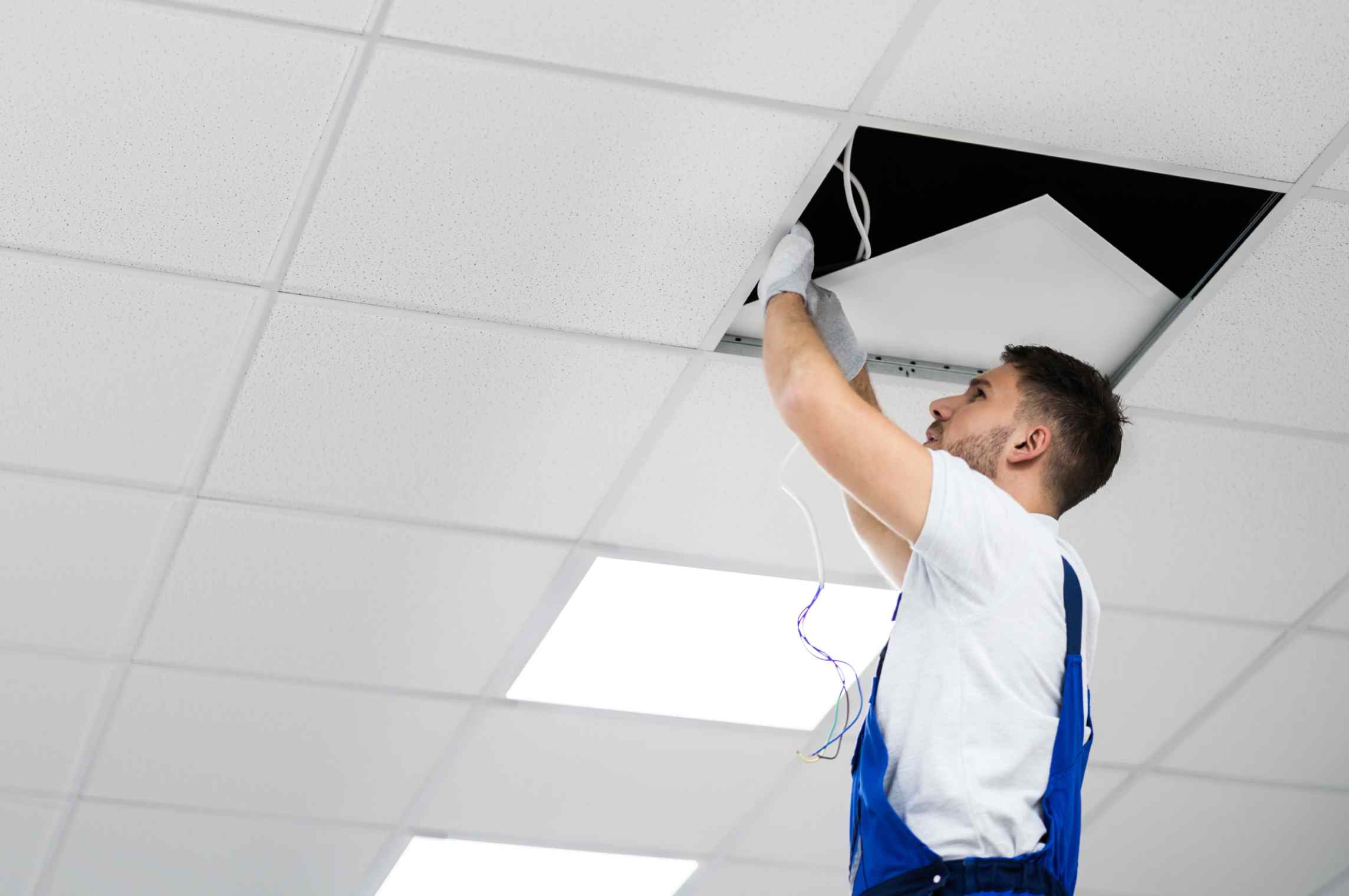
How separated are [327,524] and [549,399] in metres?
0.52

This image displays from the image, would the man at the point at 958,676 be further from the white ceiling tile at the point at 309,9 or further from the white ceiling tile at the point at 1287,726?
the white ceiling tile at the point at 1287,726

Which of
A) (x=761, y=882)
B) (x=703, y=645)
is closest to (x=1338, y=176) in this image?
(x=703, y=645)

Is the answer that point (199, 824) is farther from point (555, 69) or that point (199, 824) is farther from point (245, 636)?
point (555, 69)

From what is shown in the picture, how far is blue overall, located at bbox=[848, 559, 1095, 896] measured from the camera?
1729 mm

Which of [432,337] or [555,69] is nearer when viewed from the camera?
[555,69]

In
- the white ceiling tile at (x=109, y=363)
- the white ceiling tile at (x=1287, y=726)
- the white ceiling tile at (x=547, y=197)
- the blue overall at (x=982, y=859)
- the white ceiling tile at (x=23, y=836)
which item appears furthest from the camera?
the white ceiling tile at (x=23, y=836)

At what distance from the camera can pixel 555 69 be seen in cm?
200

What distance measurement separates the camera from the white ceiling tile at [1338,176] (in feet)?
6.98

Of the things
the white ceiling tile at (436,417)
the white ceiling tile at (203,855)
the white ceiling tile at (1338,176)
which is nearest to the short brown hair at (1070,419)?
the white ceiling tile at (1338,176)

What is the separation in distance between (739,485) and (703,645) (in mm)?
531

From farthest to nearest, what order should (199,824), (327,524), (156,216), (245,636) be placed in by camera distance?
(199,824)
(245,636)
(327,524)
(156,216)

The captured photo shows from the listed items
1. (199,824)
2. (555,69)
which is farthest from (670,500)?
(199,824)

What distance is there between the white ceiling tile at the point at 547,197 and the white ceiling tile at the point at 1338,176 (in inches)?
27.1

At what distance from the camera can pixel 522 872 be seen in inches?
147
